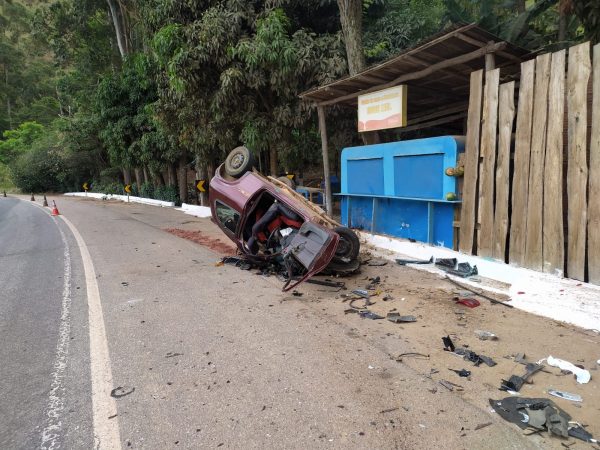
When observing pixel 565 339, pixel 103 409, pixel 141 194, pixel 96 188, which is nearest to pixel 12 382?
pixel 103 409

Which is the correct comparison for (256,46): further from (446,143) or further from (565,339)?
(565,339)

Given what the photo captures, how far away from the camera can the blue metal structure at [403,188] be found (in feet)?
22.9

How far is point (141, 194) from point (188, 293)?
23.7 meters

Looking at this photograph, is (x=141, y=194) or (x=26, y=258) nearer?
(x=26, y=258)

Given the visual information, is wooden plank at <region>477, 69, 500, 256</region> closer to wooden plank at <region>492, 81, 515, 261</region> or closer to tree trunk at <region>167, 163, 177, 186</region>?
wooden plank at <region>492, 81, 515, 261</region>

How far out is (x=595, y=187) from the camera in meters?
4.67

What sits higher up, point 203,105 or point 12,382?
point 203,105

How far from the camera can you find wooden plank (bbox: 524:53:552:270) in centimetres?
523

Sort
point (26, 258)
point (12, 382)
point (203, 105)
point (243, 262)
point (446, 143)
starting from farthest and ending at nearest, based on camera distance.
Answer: point (203, 105)
point (26, 258)
point (243, 262)
point (446, 143)
point (12, 382)

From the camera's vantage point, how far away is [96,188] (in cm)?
3706

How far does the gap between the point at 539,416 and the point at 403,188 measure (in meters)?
5.51

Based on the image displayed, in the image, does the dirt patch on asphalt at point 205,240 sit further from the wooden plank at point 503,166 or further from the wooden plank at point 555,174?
the wooden plank at point 555,174

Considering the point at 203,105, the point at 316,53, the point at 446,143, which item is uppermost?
the point at 316,53

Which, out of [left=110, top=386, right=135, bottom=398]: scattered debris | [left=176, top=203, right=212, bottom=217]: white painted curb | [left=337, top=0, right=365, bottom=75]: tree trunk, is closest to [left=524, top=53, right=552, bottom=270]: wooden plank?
[left=110, top=386, right=135, bottom=398]: scattered debris
